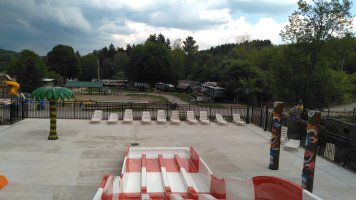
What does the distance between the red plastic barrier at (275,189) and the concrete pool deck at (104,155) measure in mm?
3285

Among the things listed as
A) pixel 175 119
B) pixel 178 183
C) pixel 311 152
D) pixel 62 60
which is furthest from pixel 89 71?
pixel 311 152

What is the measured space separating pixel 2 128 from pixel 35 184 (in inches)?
399

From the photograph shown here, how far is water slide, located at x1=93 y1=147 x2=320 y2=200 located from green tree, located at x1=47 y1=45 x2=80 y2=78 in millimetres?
80026

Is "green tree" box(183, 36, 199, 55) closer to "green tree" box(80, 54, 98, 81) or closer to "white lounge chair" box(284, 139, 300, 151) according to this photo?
"green tree" box(80, 54, 98, 81)

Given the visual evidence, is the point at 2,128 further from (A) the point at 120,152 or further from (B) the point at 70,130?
(A) the point at 120,152

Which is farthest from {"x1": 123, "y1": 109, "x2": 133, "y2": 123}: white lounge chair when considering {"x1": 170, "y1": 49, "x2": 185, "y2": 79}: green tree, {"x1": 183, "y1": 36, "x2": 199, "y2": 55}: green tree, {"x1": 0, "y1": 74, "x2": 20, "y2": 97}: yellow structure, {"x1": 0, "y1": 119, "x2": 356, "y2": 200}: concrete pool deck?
{"x1": 183, "y1": 36, "x2": 199, "y2": 55}: green tree

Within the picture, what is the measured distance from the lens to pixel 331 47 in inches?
1158

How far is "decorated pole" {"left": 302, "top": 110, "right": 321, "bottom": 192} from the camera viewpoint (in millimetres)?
10320

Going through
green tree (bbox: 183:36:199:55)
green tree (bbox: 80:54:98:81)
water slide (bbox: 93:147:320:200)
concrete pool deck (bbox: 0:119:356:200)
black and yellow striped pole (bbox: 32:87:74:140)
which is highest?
green tree (bbox: 183:36:199:55)

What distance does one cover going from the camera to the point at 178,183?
1067cm

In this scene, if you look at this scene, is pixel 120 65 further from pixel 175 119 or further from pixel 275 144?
pixel 275 144

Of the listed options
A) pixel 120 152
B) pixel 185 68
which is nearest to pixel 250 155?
pixel 120 152

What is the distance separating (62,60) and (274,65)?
6880cm

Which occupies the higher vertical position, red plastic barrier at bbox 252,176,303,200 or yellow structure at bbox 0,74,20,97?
yellow structure at bbox 0,74,20,97
